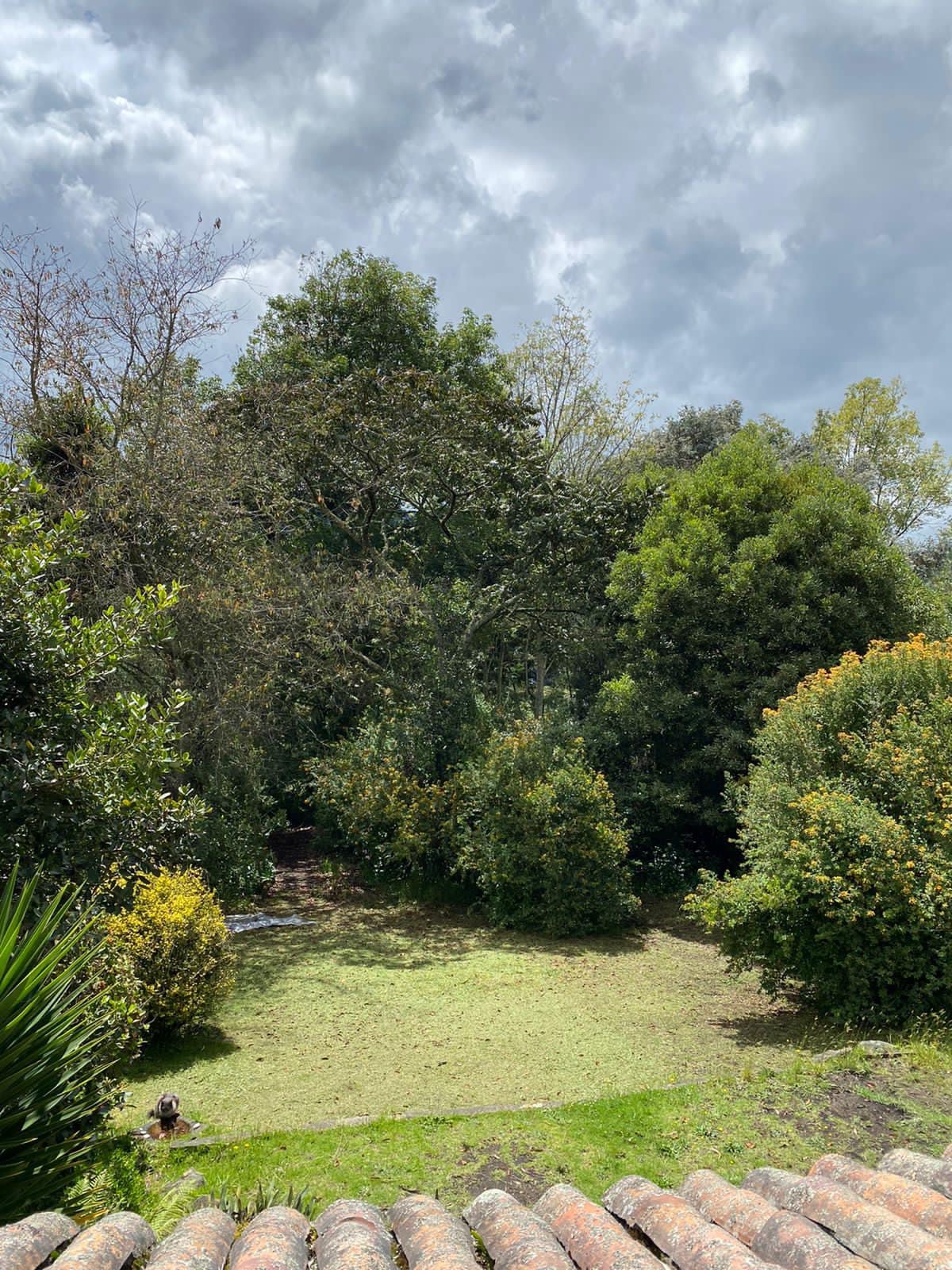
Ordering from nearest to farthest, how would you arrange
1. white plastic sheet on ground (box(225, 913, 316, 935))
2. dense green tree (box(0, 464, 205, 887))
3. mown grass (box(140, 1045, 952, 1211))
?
mown grass (box(140, 1045, 952, 1211)) < dense green tree (box(0, 464, 205, 887)) < white plastic sheet on ground (box(225, 913, 316, 935))

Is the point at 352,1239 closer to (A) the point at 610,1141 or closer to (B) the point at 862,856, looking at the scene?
(A) the point at 610,1141

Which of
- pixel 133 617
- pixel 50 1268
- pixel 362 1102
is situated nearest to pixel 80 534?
pixel 133 617

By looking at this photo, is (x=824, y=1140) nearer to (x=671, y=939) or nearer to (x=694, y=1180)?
(x=694, y=1180)

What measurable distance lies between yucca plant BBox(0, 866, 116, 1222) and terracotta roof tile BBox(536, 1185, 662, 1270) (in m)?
2.01

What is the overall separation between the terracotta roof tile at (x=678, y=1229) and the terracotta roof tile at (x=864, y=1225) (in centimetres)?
34

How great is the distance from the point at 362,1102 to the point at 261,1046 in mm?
1549

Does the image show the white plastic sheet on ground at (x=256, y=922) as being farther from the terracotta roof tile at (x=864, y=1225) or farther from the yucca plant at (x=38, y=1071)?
the terracotta roof tile at (x=864, y=1225)

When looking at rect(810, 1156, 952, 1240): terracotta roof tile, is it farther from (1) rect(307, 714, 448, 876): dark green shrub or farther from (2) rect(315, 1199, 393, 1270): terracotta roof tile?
(1) rect(307, 714, 448, 876): dark green shrub

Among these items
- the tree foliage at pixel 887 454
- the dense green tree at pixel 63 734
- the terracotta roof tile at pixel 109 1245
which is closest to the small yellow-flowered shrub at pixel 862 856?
the dense green tree at pixel 63 734

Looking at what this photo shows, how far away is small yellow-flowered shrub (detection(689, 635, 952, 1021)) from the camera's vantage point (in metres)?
7.03

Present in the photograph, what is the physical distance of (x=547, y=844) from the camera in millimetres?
11156

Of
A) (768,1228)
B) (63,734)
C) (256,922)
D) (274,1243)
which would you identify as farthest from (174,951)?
(768,1228)

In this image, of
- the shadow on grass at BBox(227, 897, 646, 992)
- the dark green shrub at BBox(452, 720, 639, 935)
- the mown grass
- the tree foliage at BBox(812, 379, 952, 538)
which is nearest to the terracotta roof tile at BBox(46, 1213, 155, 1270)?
the mown grass

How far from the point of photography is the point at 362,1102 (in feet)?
20.0
